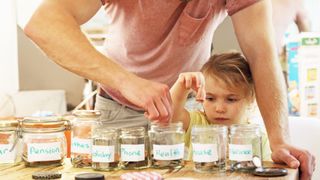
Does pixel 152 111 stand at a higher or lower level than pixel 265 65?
lower

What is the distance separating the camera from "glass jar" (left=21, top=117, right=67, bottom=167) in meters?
1.18

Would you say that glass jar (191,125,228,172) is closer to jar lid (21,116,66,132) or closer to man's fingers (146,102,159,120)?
man's fingers (146,102,159,120)

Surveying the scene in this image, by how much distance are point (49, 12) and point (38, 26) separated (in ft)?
0.15

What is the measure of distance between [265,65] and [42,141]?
66cm

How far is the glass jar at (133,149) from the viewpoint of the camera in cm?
113

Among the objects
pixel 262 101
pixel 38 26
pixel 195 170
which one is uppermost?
pixel 38 26

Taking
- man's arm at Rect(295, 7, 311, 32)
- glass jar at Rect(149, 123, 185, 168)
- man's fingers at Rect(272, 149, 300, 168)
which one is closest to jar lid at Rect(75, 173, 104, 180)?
glass jar at Rect(149, 123, 185, 168)

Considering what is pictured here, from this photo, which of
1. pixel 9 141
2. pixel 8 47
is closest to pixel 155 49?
pixel 9 141

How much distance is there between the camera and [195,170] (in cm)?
112

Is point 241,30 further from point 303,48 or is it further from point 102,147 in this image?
point 303,48

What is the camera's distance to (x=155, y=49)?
5.17ft

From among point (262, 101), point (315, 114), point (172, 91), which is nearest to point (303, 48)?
point (315, 114)

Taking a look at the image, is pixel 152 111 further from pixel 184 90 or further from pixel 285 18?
pixel 285 18

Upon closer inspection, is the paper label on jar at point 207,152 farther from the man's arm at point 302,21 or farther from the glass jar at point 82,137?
the man's arm at point 302,21
